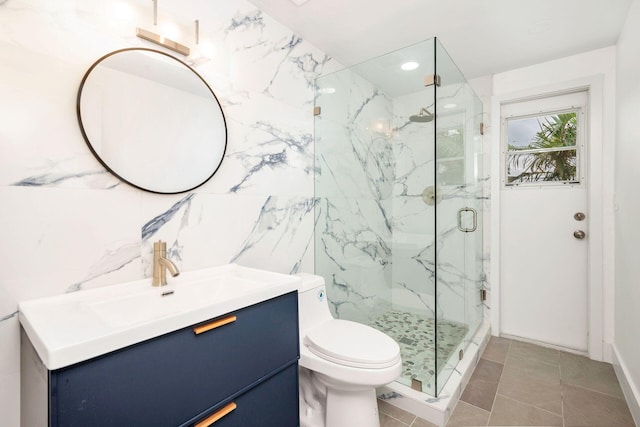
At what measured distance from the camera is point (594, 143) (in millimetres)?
2326

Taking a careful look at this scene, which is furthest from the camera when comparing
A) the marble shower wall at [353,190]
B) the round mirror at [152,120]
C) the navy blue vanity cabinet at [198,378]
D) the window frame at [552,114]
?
the window frame at [552,114]

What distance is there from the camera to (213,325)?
100cm

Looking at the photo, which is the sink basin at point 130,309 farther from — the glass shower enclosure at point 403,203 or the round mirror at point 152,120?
A: the glass shower enclosure at point 403,203

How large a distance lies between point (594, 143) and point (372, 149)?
1.64 metres

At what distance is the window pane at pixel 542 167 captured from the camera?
2529 millimetres

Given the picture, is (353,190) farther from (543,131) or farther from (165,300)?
(543,131)

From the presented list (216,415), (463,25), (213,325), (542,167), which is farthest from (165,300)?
(542,167)

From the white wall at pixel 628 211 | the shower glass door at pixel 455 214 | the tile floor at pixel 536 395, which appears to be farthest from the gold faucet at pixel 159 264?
the white wall at pixel 628 211

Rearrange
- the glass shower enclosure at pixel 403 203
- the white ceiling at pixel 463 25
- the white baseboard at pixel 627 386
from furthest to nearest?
the glass shower enclosure at pixel 403 203 < the white ceiling at pixel 463 25 < the white baseboard at pixel 627 386

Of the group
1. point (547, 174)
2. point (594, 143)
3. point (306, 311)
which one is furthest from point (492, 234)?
point (306, 311)

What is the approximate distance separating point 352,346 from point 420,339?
849mm

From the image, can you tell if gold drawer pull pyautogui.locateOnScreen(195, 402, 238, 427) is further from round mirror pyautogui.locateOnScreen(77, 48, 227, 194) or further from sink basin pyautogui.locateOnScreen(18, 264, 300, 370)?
round mirror pyautogui.locateOnScreen(77, 48, 227, 194)

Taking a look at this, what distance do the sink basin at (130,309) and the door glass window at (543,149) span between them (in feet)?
7.94

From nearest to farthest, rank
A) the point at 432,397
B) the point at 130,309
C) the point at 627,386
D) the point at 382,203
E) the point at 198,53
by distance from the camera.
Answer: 1. the point at 130,309
2. the point at 198,53
3. the point at 432,397
4. the point at 627,386
5. the point at 382,203
